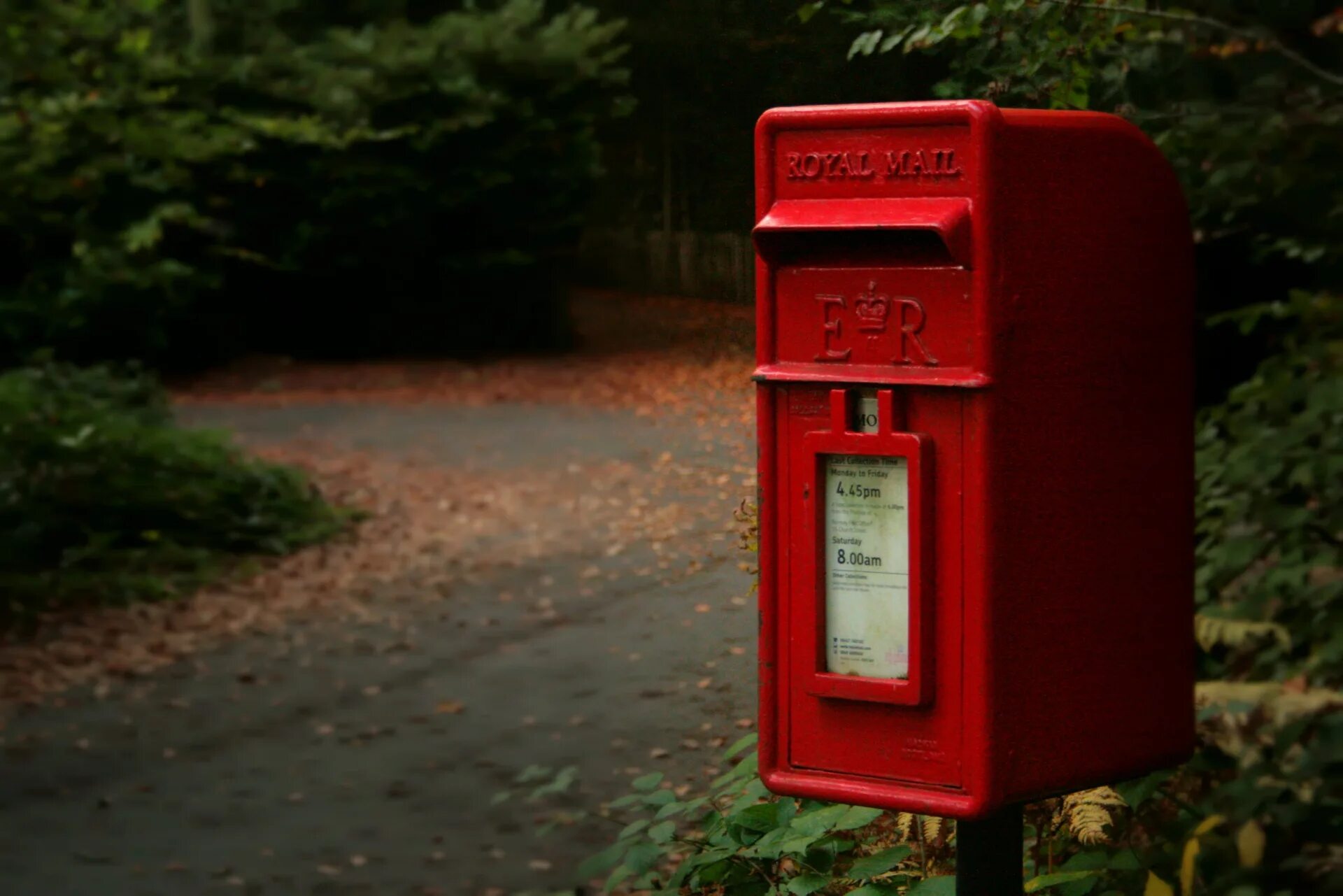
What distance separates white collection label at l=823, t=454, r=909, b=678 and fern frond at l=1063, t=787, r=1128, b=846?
63 centimetres

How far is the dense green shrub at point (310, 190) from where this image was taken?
1527 cm

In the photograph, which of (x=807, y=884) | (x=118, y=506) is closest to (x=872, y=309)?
(x=807, y=884)

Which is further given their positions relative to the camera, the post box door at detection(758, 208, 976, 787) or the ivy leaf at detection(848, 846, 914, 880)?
the ivy leaf at detection(848, 846, 914, 880)

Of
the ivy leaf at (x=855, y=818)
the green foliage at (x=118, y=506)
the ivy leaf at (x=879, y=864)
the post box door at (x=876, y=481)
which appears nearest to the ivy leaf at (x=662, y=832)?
the ivy leaf at (x=855, y=818)

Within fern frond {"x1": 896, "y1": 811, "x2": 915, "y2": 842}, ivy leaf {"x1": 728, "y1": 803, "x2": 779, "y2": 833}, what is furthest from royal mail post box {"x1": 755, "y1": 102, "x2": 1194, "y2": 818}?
fern frond {"x1": 896, "y1": 811, "x2": 915, "y2": 842}

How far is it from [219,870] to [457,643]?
8.05ft

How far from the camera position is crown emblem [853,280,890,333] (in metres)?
2.42

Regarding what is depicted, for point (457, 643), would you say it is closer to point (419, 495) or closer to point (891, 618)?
point (419, 495)

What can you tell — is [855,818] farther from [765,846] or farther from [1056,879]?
[1056,879]

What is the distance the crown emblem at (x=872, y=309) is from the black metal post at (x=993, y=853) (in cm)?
69

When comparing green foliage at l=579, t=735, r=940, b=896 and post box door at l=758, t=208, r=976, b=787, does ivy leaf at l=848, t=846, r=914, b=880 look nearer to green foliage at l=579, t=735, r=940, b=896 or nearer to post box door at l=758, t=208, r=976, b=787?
green foliage at l=579, t=735, r=940, b=896

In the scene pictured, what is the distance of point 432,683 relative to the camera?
674 centimetres

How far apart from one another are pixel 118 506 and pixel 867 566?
22.5 feet

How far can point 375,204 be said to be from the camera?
682 inches
